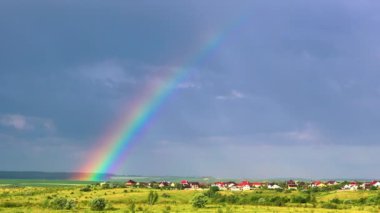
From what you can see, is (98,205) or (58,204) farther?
(58,204)

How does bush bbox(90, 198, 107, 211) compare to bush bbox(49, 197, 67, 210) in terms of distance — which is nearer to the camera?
bush bbox(90, 198, 107, 211)

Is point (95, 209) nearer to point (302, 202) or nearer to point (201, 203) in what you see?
point (201, 203)

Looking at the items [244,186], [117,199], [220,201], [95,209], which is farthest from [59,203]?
[244,186]

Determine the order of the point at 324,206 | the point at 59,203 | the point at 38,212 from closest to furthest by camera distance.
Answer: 1. the point at 38,212
2. the point at 59,203
3. the point at 324,206

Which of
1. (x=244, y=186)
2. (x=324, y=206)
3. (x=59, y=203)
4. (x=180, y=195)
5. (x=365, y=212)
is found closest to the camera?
(x=365, y=212)

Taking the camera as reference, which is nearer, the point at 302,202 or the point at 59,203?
the point at 59,203

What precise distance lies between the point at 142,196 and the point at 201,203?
25013mm

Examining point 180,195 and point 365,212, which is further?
point 180,195

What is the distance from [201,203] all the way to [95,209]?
17.2 m

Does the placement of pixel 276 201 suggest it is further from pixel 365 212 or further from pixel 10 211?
pixel 10 211

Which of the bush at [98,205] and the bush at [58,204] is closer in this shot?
the bush at [98,205]

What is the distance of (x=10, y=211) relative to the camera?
67125 millimetres

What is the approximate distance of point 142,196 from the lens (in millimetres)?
101750

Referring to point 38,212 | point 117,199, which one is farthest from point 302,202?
point 38,212
